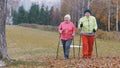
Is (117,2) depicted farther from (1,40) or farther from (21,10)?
(1,40)

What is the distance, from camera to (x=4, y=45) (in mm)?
14180

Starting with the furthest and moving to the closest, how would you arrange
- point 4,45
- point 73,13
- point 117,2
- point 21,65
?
1. point 73,13
2. point 117,2
3. point 4,45
4. point 21,65

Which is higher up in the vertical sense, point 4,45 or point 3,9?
point 3,9

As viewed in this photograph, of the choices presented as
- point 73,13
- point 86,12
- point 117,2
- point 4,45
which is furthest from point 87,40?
point 73,13

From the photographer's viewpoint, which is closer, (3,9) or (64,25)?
(3,9)

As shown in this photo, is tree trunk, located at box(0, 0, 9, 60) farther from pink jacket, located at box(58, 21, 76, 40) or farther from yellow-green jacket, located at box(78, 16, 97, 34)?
yellow-green jacket, located at box(78, 16, 97, 34)

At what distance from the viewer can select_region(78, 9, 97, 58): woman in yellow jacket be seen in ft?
52.7

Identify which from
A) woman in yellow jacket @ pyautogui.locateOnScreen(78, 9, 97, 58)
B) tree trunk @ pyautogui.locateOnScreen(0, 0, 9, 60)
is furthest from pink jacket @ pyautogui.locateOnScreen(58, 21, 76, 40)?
tree trunk @ pyautogui.locateOnScreen(0, 0, 9, 60)

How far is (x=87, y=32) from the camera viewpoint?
53.0ft

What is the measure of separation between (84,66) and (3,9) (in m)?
4.01

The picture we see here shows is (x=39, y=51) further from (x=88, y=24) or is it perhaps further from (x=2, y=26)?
(x=2, y=26)

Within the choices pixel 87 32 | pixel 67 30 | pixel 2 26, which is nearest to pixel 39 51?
pixel 67 30

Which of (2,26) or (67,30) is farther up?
(2,26)

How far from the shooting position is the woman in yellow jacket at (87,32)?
1606cm
